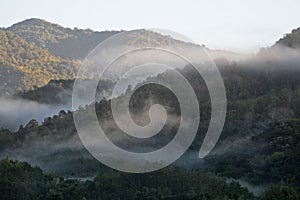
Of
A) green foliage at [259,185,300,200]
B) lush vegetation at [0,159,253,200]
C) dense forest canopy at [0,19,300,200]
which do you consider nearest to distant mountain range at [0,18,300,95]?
dense forest canopy at [0,19,300,200]

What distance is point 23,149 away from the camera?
65.9 meters

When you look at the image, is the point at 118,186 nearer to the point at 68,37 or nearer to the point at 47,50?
the point at 47,50

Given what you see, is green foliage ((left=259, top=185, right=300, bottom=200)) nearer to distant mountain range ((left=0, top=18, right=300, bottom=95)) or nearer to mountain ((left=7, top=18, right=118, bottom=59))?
distant mountain range ((left=0, top=18, right=300, bottom=95))

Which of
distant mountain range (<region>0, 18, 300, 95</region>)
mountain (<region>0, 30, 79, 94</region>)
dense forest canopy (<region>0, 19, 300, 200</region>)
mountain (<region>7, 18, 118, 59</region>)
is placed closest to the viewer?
dense forest canopy (<region>0, 19, 300, 200</region>)

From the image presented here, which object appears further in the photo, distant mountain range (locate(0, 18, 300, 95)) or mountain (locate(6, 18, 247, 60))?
mountain (locate(6, 18, 247, 60))

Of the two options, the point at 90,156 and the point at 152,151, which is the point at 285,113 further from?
the point at 90,156

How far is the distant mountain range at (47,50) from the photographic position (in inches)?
4390

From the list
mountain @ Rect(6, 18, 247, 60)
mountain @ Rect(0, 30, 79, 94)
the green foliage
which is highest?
mountain @ Rect(6, 18, 247, 60)

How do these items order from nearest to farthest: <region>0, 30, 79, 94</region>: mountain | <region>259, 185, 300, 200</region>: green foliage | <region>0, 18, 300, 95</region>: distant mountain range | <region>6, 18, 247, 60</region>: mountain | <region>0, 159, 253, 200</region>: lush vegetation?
<region>259, 185, 300, 200</region>: green foliage < <region>0, 159, 253, 200</region>: lush vegetation < <region>0, 18, 300, 95</region>: distant mountain range < <region>0, 30, 79, 94</region>: mountain < <region>6, 18, 247, 60</region>: mountain

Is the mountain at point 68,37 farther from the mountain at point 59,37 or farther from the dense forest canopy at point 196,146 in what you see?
the dense forest canopy at point 196,146

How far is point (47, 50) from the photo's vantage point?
149 m

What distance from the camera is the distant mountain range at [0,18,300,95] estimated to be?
366 ft

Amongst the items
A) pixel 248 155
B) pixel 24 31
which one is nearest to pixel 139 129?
pixel 248 155

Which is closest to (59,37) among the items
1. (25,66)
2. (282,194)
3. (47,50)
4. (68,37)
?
(68,37)
